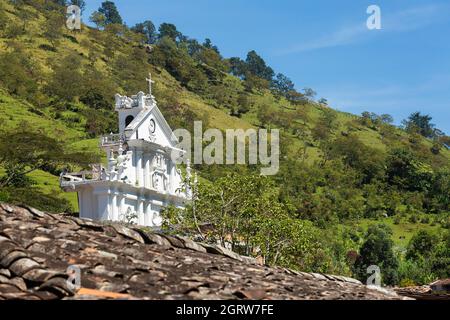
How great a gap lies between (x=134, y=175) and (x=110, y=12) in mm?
128571

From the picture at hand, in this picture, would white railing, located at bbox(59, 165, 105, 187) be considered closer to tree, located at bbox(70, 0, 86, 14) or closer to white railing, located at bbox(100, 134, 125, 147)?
white railing, located at bbox(100, 134, 125, 147)

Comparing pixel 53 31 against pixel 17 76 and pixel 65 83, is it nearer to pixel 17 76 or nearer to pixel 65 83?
pixel 65 83

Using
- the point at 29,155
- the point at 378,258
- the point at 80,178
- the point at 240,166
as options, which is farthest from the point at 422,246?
the point at 80,178

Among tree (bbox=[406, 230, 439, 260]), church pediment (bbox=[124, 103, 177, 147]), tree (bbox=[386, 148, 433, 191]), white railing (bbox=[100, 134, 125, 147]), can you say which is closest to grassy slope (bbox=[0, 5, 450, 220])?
tree (bbox=[386, 148, 433, 191])

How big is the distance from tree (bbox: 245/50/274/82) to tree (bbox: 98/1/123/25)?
2577 centimetres

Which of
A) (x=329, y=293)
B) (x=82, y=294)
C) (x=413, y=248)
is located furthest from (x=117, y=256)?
(x=413, y=248)

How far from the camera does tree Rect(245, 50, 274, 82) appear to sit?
588 ft

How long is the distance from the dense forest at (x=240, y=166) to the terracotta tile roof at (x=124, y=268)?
25.3 m

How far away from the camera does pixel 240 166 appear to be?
307 ft

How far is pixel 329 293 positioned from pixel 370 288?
174 cm

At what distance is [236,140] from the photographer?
10500 centimetres

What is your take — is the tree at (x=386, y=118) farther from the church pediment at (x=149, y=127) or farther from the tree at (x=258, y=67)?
the church pediment at (x=149, y=127)

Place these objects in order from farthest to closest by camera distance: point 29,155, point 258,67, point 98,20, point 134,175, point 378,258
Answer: point 258,67 → point 98,20 → point 378,258 → point 29,155 → point 134,175
